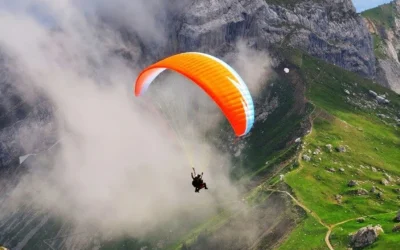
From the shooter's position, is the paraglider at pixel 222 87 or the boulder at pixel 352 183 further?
the boulder at pixel 352 183

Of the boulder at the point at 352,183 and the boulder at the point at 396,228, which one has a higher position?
the boulder at the point at 352,183

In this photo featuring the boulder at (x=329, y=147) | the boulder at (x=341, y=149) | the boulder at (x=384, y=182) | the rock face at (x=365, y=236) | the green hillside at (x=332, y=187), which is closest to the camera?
the rock face at (x=365, y=236)

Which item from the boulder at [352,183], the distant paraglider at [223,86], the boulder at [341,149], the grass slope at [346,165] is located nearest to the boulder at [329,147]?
the grass slope at [346,165]

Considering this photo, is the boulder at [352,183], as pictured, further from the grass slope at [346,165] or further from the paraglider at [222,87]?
the paraglider at [222,87]

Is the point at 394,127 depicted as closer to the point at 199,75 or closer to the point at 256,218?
the point at 256,218

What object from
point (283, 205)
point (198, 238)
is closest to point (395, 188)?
point (283, 205)

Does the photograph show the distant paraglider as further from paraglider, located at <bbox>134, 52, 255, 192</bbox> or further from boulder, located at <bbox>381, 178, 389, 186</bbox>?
boulder, located at <bbox>381, 178, 389, 186</bbox>

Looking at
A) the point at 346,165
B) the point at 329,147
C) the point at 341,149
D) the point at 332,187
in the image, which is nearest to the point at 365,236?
the point at 332,187
